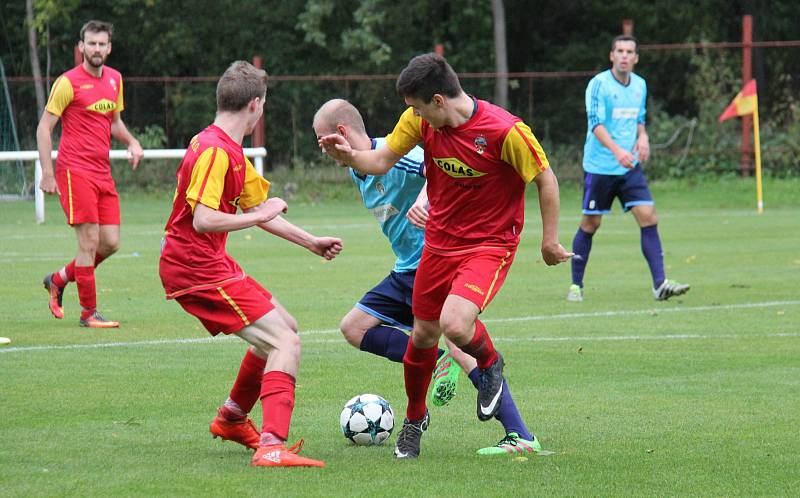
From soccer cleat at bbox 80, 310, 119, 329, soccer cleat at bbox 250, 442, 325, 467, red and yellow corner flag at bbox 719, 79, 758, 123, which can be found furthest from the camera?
red and yellow corner flag at bbox 719, 79, 758, 123

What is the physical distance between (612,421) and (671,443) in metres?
0.55

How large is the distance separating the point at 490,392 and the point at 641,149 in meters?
6.72

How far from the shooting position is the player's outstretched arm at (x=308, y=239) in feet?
19.5

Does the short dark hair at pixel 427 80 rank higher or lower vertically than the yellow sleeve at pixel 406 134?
higher

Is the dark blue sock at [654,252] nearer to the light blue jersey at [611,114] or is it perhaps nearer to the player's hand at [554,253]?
the light blue jersey at [611,114]

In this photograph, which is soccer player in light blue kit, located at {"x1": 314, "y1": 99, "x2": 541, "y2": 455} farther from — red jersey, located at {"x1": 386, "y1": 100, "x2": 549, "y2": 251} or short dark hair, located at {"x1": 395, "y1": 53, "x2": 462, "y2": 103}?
short dark hair, located at {"x1": 395, "y1": 53, "x2": 462, "y2": 103}

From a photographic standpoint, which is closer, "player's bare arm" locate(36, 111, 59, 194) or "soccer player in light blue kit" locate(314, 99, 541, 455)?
"soccer player in light blue kit" locate(314, 99, 541, 455)

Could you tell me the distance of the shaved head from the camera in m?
6.57

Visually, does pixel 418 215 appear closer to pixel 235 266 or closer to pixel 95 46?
pixel 235 266

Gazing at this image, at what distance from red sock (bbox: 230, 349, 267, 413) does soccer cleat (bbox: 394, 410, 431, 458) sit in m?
0.68

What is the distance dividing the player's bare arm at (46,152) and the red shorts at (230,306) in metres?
4.79

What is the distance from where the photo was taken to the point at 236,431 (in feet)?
19.9

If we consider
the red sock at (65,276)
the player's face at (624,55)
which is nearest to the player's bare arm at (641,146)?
the player's face at (624,55)

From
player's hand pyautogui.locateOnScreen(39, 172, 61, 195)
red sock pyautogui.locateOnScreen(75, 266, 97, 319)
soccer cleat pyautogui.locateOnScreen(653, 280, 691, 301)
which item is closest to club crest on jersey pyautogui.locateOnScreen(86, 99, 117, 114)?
player's hand pyautogui.locateOnScreen(39, 172, 61, 195)
